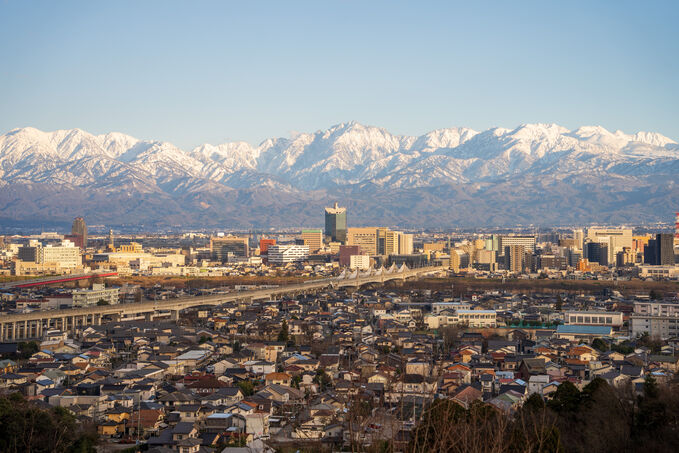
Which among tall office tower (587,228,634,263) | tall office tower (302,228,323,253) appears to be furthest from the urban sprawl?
tall office tower (302,228,323,253)

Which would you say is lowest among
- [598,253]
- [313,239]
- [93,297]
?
[93,297]

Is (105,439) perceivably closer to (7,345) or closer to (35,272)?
(7,345)

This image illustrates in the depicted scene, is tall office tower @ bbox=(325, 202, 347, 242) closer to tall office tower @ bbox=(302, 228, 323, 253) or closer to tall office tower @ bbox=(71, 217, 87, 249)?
tall office tower @ bbox=(302, 228, 323, 253)

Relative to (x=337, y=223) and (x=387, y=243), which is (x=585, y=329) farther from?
(x=337, y=223)

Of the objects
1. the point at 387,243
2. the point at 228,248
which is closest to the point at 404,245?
the point at 387,243

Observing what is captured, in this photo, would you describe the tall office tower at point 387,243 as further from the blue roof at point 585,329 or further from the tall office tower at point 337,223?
the blue roof at point 585,329

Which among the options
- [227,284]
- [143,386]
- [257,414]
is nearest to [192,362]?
[143,386]

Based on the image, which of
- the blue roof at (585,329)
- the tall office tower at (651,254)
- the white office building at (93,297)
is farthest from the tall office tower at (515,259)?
the blue roof at (585,329)
